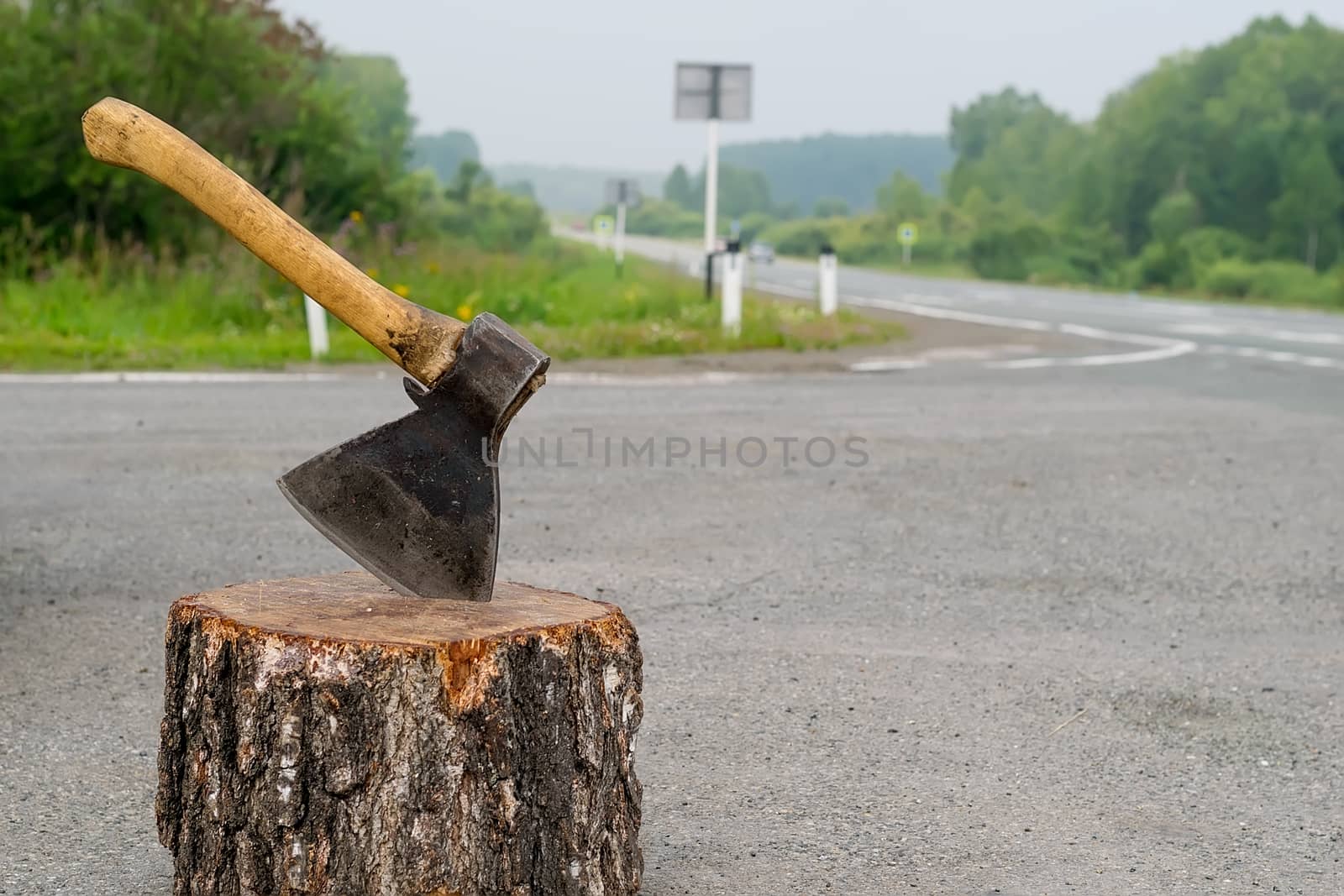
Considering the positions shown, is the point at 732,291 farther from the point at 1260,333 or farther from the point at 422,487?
the point at 422,487

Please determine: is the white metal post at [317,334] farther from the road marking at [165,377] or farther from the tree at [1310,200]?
the tree at [1310,200]

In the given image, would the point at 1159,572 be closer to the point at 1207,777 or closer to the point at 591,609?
the point at 1207,777

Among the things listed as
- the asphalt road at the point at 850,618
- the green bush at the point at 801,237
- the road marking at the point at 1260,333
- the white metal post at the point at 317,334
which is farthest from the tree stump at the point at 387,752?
the green bush at the point at 801,237

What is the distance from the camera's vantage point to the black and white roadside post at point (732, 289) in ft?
52.0

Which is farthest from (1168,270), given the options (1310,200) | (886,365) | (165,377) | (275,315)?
(165,377)

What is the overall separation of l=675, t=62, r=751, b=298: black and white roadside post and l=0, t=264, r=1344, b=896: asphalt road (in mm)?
8408

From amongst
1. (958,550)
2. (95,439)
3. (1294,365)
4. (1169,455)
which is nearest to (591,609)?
(958,550)

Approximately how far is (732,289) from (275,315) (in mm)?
4910

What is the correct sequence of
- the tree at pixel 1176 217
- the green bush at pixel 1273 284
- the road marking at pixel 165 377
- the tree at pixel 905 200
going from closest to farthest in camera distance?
the road marking at pixel 165 377 < the green bush at pixel 1273 284 < the tree at pixel 1176 217 < the tree at pixel 905 200

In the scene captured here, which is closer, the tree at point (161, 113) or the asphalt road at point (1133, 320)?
the tree at point (161, 113)

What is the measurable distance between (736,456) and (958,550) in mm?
2324

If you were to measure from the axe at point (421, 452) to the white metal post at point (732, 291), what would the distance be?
503 inches

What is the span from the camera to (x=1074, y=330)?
21734mm

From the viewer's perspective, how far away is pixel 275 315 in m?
→ 15.0
